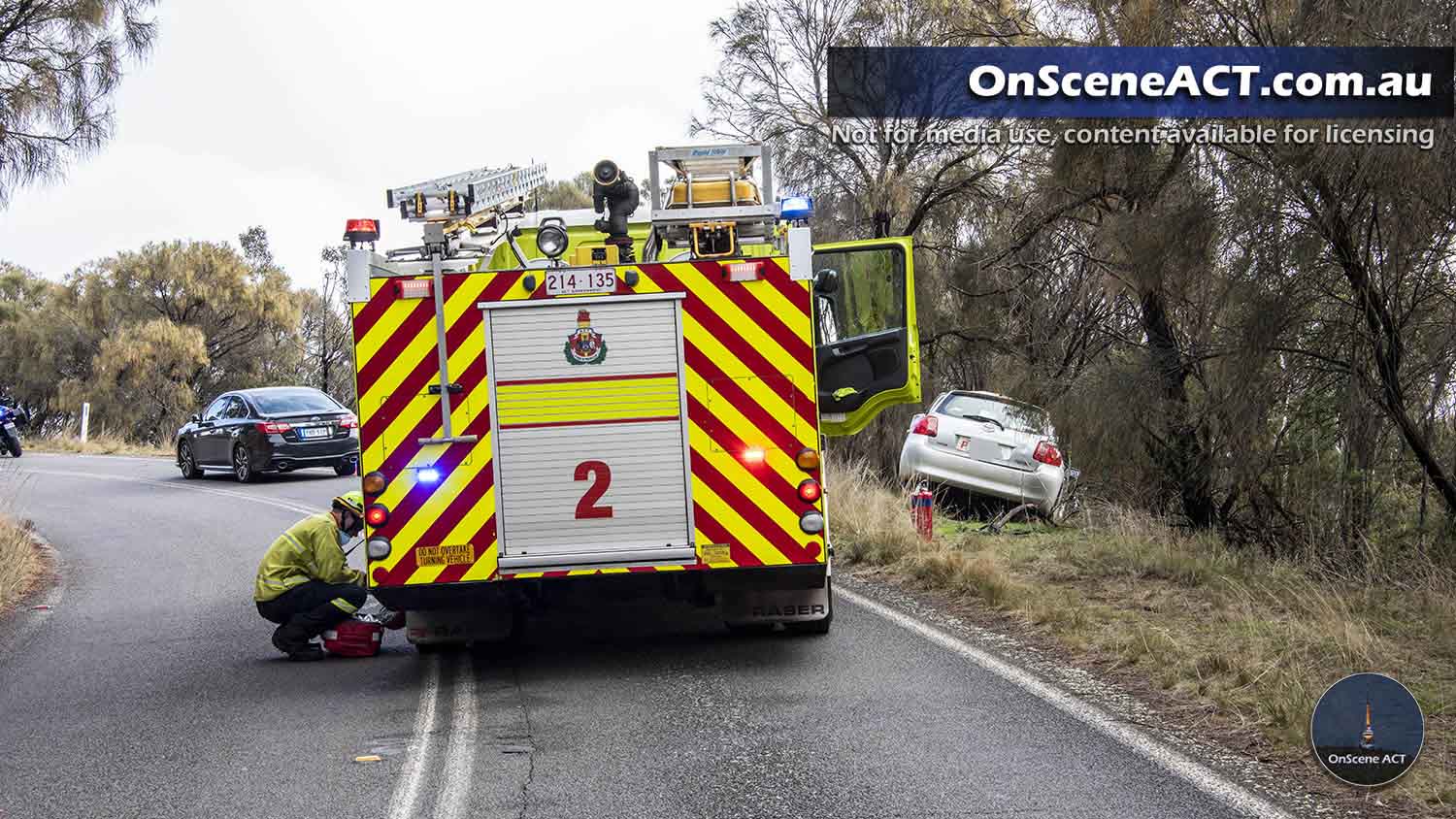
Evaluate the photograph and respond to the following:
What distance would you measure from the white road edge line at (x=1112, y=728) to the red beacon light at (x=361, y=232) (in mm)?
3913

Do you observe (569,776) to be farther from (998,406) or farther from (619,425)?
(998,406)

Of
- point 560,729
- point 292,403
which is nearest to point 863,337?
point 560,729

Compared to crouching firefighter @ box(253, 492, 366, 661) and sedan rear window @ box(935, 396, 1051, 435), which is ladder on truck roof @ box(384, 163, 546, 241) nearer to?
crouching firefighter @ box(253, 492, 366, 661)

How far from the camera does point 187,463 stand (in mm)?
23203

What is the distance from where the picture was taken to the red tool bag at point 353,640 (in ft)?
28.7

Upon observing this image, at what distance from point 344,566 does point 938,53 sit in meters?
9.30

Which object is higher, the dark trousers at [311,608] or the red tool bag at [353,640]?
the dark trousers at [311,608]

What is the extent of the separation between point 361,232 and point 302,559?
2236 mm

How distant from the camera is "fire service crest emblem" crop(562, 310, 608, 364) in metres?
7.69

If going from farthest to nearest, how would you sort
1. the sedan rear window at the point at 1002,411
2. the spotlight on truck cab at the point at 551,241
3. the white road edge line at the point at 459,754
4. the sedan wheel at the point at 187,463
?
the sedan wheel at the point at 187,463
the sedan rear window at the point at 1002,411
the spotlight on truck cab at the point at 551,241
the white road edge line at the point at 459,754

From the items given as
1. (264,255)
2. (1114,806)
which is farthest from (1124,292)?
(264,255)

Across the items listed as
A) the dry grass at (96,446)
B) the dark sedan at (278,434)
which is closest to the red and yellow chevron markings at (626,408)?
the dark sedan at (278,434)

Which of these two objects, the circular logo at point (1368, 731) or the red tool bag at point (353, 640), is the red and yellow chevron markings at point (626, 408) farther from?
the circular logo at point (1368, 731)
